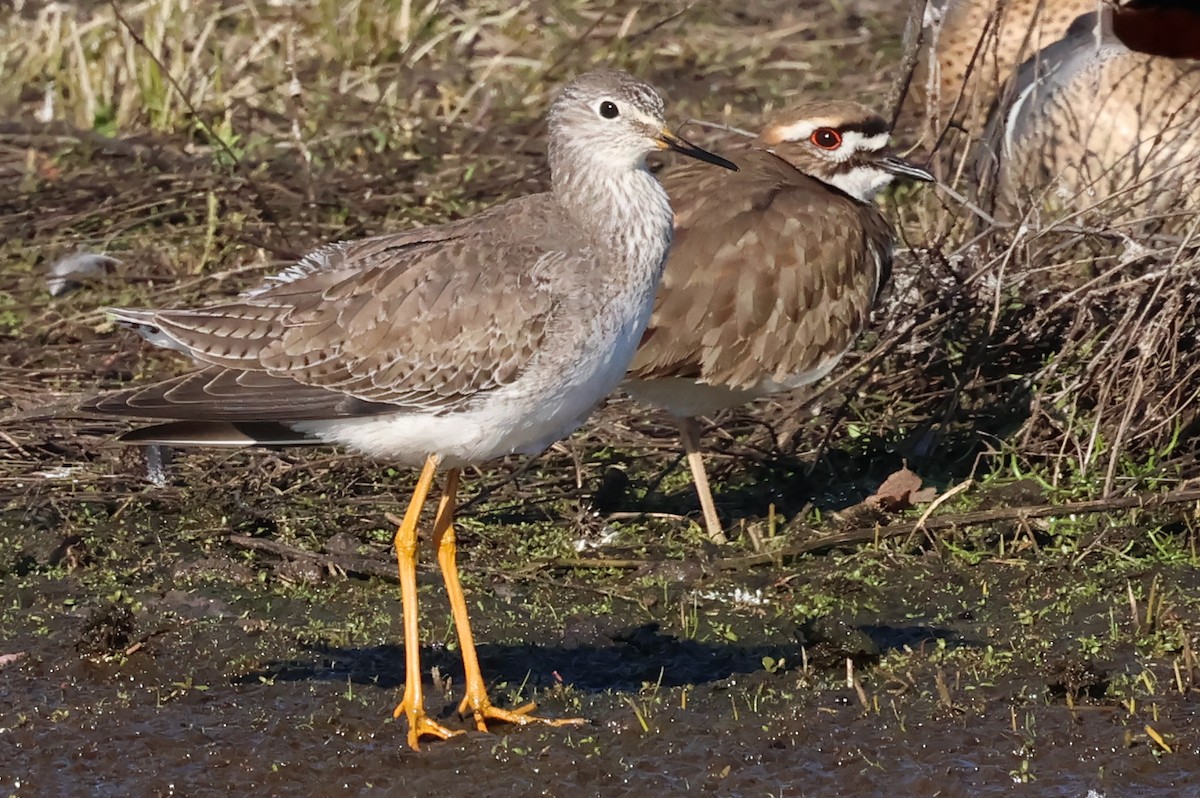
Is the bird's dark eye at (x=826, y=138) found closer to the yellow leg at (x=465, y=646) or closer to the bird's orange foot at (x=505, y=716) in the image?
the yellow leg at (x=465, y=646)

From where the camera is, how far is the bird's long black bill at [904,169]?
6.16 m

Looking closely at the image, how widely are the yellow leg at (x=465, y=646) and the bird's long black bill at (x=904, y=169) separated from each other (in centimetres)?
207

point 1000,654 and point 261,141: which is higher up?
point 261,141

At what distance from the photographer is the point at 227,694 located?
4926 millimetres

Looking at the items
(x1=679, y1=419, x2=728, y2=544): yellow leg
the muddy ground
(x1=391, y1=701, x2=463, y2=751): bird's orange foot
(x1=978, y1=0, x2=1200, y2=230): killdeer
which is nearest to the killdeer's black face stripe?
(x1=978, y1=0, x2=1200, y2=230): killdeer

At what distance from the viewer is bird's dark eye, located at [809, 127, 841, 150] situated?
20.6ft

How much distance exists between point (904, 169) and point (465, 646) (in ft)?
7.86

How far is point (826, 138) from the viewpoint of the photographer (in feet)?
20.7

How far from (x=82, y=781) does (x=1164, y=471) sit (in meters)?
3.50

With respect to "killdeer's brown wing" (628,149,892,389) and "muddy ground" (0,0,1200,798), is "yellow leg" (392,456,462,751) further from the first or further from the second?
"killdeer's brown wing" (628,149,892,389)

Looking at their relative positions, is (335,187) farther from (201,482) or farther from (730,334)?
(730,334)

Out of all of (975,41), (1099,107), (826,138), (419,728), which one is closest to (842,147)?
(826,138)

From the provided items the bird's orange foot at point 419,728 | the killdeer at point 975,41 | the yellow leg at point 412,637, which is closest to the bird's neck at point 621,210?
the yellow leg at point 412,637

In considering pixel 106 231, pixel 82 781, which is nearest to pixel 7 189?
pixel 106 231
